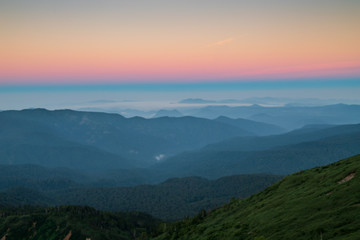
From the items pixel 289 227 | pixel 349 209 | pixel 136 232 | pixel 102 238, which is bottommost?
pixel 136 232

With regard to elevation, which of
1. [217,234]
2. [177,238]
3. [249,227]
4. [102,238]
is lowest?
[102,238]

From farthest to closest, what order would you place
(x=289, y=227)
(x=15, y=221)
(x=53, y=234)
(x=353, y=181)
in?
(x=15, y=221), (x=53, y=234), (x=353, y=181), (x=289, y=227)

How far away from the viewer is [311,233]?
42.1 meters

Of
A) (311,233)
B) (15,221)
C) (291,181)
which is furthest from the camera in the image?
(15,221)

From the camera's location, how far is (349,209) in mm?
43344

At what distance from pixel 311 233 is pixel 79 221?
527ft

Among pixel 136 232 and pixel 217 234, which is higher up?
pixel 217 234

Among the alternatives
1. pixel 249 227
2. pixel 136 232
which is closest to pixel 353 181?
pixel 249 227

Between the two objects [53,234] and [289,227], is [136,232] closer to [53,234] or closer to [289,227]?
[53,234]

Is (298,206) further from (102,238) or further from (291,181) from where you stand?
(102,238)

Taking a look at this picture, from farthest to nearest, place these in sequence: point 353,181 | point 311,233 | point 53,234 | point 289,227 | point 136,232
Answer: point 136,232 → point 53,234 → point 353,181 → point 289,227 → point 311,233

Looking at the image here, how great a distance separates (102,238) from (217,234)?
10539 cm

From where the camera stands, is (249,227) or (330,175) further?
(330,175)

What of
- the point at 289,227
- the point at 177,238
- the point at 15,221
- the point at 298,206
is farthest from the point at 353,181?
the point at 15,221
